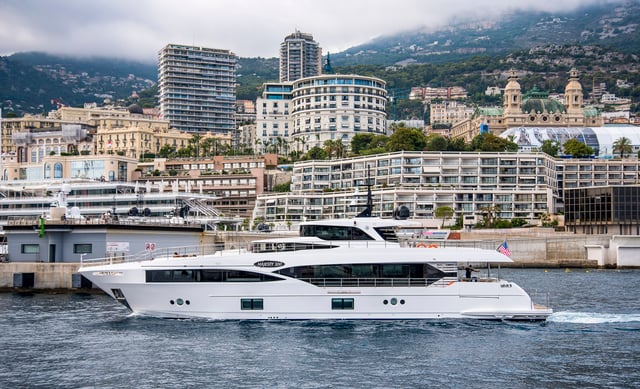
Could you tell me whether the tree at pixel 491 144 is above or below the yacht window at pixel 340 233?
above

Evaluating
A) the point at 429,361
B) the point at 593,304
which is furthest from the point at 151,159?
the point at 429,361

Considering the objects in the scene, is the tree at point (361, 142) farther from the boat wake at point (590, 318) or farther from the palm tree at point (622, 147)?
the boat wake at point (590, 318)

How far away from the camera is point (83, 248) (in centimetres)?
5753

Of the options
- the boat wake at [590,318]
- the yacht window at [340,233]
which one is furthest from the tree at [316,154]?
the boat wake at [590,318]

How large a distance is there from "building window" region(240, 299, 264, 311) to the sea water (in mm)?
732

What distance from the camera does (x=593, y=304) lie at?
4712cm

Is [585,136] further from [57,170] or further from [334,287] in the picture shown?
[334,287]

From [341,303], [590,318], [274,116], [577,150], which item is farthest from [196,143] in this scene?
[590,318]

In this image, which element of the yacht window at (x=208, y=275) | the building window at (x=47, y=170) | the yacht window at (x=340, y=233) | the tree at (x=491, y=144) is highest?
the tree at (x=491, y=144)

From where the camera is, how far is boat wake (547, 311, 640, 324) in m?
39.5

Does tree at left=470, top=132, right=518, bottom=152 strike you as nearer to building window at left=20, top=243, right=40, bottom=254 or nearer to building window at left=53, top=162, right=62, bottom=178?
building window at left=53, top=162, right=62, bottom=178

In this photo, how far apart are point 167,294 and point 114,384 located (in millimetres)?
11401

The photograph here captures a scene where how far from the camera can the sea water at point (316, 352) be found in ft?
91.7

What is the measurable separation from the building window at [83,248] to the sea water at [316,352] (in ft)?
44.9
